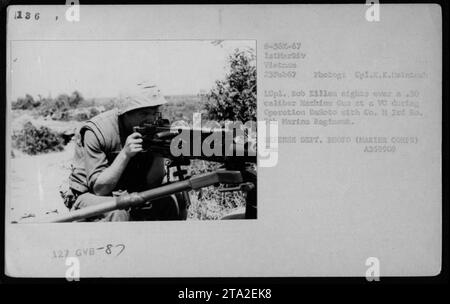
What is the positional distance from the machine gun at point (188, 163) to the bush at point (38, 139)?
0.16 m

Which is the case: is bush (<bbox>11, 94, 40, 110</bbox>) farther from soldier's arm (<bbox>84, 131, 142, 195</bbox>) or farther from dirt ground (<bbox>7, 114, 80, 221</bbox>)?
soldier's arm (<bbox>84, 131, 142, 195</bbox>)

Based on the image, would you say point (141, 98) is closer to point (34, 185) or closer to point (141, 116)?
point (141, 116)

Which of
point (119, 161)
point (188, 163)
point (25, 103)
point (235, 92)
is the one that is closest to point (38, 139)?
point (25, 103)

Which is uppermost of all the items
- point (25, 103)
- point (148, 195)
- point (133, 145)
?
point (25, 103)

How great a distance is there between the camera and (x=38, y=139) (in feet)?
4.16

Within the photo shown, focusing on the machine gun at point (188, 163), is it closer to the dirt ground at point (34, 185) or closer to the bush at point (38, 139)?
the dirt ground at point (34, 185)

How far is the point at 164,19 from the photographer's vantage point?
49.9 inches

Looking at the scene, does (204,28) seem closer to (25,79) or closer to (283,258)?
(25,79)

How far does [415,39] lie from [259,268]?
67 cm

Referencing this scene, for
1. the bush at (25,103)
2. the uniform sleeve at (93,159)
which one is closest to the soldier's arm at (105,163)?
the uniform sleeve at (93,159)

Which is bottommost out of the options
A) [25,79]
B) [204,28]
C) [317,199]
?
[317,199]

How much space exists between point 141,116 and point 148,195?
19 cm
